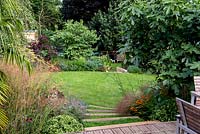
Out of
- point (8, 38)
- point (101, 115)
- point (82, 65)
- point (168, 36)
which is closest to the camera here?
point (8, 38)

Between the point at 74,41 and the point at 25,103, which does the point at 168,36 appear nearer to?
the point at 25,103

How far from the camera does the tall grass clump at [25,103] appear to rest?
13.2 feet

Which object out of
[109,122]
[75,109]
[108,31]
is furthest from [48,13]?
[109,122]

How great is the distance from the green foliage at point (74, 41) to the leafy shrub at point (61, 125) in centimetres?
917

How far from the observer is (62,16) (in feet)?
57.7

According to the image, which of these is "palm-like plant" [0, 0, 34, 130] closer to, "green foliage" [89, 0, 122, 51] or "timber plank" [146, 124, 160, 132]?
"timber plank" [146, 124, 160, 132]

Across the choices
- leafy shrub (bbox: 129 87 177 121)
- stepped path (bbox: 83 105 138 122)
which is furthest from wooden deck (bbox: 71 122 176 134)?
stepped path (bbox: 83 105 138 122)

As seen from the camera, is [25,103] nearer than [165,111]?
Yes

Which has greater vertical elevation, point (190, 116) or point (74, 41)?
point (74, 41)

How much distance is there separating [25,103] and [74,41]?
1016 cm

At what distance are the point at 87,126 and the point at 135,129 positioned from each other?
34.0 inches

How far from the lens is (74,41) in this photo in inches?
553

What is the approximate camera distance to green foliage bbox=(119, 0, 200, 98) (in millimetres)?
4543

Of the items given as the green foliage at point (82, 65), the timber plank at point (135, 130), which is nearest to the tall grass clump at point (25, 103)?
the timber plank at point (135, 130)
